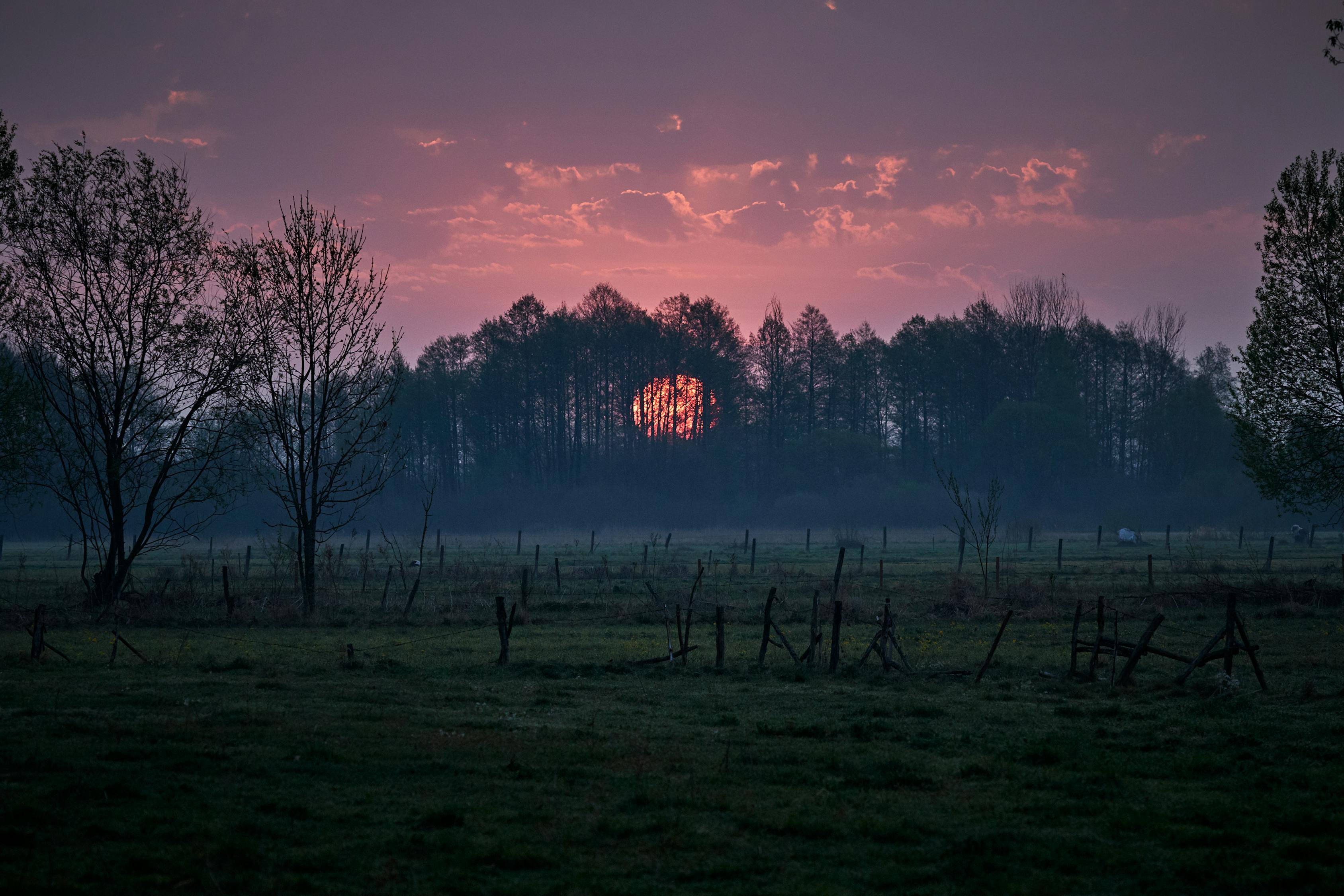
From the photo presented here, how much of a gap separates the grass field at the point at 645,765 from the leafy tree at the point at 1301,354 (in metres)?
6.66

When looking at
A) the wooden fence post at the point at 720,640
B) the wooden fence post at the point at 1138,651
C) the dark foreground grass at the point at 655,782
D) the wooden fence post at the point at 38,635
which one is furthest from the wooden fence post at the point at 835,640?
the wooden fence post at the point at 38,635

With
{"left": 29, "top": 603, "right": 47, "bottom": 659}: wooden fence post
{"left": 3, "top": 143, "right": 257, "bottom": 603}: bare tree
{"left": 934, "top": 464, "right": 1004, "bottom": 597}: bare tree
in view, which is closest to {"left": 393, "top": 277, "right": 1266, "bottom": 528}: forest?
{"left": 934, "top": 464, "right": 1004, "bottom": 597}: bare tree

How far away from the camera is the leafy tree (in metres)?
27.7

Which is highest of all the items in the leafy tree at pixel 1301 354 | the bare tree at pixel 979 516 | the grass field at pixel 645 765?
the leafy tree at pixel 1301 354

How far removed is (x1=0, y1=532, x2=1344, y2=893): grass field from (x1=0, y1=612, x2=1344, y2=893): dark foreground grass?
4 cm

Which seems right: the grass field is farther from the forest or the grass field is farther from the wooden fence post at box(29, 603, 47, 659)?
the forest

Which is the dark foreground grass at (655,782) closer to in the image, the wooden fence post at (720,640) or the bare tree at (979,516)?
the wooden fence post at (720,640)

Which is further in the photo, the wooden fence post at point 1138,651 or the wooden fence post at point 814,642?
the wooden fence post at point 814,642

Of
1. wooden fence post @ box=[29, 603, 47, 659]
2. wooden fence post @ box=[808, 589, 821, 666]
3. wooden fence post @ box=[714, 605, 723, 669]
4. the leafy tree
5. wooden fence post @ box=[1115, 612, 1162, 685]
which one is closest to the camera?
wooden fence post @ box=[1115, 612, 1162, 685]

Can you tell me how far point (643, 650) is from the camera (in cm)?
1994

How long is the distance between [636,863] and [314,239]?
27.0m

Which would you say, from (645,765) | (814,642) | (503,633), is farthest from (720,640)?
A: (645,765)

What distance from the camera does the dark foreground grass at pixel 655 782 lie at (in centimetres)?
672

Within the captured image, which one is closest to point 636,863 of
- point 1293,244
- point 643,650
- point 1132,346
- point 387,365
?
point 643,650
